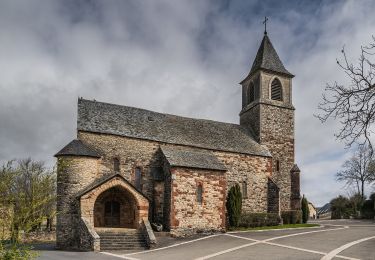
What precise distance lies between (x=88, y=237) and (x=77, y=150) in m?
6.31

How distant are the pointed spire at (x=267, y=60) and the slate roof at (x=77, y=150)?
779 inches

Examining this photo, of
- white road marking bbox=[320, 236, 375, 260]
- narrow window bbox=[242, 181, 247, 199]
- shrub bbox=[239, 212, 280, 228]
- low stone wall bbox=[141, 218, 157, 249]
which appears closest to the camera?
white road marking bbox=[320, 236, 375, 260]

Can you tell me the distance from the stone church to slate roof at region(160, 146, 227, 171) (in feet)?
0.29

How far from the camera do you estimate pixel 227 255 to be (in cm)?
1953

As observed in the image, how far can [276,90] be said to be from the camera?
3978 centimetres

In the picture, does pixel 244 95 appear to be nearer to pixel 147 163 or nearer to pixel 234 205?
pixel 234 205

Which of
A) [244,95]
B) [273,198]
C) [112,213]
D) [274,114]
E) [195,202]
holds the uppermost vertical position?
[244,95]

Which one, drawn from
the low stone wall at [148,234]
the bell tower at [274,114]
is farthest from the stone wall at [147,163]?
the bell tower at [274,114]

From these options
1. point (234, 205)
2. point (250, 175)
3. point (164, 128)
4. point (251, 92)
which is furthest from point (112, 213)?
point (251, 92)

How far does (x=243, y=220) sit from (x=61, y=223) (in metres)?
14.0

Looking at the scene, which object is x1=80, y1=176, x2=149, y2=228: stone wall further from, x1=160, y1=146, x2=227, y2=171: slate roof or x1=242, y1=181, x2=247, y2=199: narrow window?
x1=242, y1=181, x2=247, y2=199: narrow window

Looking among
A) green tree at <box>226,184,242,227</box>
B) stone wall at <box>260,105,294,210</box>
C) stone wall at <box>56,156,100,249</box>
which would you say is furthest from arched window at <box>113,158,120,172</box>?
stone wall at <box>260,105,294,210</box>

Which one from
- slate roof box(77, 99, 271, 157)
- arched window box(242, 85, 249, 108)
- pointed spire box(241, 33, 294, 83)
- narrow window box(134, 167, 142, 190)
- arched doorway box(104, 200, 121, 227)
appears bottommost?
arched doorway box(104, 200, 121, 227)

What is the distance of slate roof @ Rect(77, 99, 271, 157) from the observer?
30.3m
